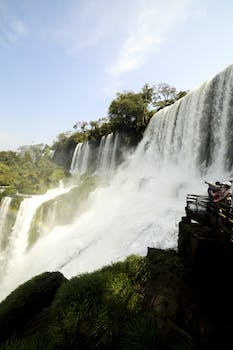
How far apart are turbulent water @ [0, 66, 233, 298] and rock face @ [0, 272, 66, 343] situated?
3.23 m

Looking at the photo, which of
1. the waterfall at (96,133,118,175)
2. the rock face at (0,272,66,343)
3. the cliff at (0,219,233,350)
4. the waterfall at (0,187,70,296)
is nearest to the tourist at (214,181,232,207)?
the cliff at (0,219,233,350)

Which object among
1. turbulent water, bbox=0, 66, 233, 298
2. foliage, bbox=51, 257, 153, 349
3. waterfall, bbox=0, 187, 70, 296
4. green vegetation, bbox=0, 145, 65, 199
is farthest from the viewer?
green vegetation, bbox=0, 145, 65, 199

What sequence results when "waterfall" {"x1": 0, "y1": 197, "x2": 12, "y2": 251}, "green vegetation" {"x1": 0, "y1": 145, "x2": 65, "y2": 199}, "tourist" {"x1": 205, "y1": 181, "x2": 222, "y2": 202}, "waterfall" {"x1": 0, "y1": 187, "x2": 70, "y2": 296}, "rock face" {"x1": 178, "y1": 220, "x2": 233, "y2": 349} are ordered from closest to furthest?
"rock face" {"x1": 178, "y1": 220, "x2": 233, "y2": 349}, "tourist" {"x1": 205, "y1": 181, "x2": 222, "y2": 202}, "waterfall" {"x1": 0, "y1": 187, "x2": 70, "y2": 296}, "waterfall" {"x1": 0, "y1": 197, "x2": 12, "y2": 251}, "green vegetation" {"x1": 0, "y1": 145, "x2": 65, "y2": 199}

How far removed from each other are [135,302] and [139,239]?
19.6 feet

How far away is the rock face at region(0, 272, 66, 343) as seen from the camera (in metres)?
5.72

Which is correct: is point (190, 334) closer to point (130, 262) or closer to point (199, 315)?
point (199, 315)

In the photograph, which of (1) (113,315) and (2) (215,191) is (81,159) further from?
(1) (113,315)

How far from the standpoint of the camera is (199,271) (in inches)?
187

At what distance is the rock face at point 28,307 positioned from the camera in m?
5.72

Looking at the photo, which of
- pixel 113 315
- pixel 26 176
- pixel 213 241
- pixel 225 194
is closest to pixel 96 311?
pixel 113 315

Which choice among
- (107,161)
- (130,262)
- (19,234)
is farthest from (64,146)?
(130,262)

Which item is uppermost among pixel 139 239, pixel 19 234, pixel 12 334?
pixel 139 239

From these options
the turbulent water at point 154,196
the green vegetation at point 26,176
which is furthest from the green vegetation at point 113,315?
the green vegetation at point 26,176

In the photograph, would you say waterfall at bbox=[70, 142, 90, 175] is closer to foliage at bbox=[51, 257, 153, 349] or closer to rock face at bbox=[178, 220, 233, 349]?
foliage at bbox=[51, 257, 153, 349]
